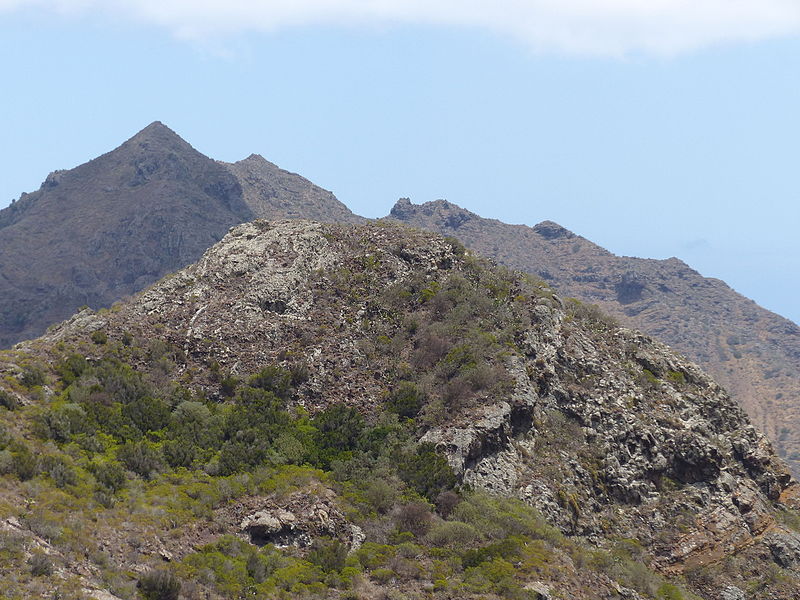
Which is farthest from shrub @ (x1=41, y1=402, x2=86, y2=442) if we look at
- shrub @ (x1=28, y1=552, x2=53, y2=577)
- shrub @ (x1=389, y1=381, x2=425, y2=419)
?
shrub @ (x1=389, y1=381, x2=425, y2=419)

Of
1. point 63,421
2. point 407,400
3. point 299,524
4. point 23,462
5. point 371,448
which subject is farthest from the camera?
point 407,400

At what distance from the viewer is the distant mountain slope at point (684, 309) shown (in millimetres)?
132625

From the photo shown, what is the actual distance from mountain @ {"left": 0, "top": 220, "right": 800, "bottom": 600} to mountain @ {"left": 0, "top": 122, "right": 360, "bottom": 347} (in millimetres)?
118039

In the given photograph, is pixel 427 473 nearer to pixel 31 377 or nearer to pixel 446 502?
pixel 446 502

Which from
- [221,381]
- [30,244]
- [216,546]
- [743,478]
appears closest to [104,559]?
[216,546]

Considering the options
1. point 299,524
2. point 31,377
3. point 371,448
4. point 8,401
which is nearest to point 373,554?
point 299,524

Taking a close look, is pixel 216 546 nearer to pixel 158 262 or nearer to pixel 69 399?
pixel 69 399

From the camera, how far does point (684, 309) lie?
552ft

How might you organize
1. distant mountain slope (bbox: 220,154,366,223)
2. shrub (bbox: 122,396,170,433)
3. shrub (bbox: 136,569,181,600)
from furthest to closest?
distant mountain slope (bbox: 220,154,366,223) → shrub (bbox: 122,396,170,433) → shrub (bbox: 136,569,181,600)

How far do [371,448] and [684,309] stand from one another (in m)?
156

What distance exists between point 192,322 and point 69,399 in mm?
10023

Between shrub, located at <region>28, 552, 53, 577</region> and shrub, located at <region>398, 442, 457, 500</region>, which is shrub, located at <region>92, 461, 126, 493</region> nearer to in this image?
shrub, located at <region>28, 552, 53, 577</region>

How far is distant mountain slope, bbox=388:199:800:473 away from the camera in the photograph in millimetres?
132625

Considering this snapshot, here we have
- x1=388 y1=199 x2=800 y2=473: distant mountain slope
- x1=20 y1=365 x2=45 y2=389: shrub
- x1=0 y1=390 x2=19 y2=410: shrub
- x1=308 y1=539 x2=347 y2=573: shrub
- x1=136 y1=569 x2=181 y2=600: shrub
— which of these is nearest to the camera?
x1=136 y1=569 x2=181 y2=600: shrub
